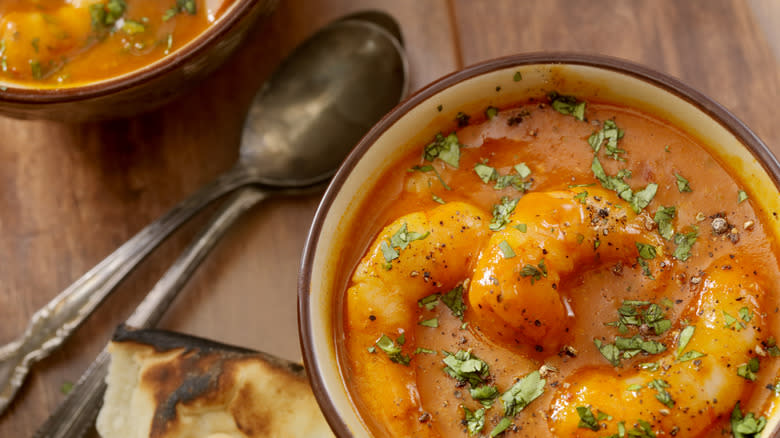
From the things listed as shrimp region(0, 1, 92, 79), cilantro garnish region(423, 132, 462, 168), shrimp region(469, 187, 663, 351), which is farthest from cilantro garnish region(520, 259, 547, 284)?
shrimp region(0, 1, 92, 79)

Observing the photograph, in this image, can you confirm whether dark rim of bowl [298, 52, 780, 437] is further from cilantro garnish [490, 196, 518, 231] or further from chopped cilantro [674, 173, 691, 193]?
cilantro garnish [490, 196, 518, 231]

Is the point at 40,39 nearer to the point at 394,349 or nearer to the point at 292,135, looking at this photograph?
the point at 292,135

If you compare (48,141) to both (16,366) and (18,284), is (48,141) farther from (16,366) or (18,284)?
(16,366)

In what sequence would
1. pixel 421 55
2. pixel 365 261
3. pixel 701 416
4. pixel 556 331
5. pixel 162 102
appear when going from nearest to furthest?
pixel 701 416 → pixel 556 331 → pixel 365 261 → pixel 162 102 → pixel 421 55

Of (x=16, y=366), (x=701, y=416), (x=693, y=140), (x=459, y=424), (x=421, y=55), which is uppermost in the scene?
(x=421, y=55)

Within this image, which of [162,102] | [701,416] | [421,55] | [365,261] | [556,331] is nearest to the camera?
[701,416]

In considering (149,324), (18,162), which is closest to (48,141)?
(18,162)

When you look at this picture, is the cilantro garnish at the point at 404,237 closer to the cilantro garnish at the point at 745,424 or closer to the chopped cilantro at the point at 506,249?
the chopped cilantro at the point at 506,249

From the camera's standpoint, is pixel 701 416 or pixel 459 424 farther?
pixel 459 424

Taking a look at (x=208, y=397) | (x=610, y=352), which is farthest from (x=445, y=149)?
(x=208, y=397)
